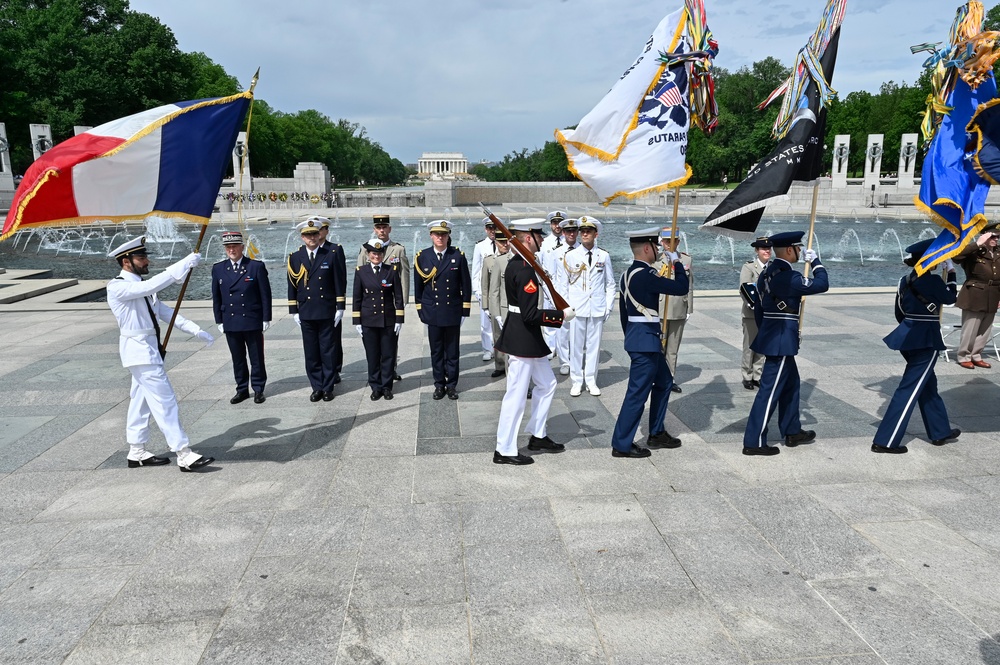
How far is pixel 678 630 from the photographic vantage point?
3510mm

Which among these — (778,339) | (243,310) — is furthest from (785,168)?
(243,310)

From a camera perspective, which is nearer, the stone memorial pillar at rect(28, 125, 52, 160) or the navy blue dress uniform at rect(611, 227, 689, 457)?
the navy blue dress uniform at rect(611, 227, 689, 457)

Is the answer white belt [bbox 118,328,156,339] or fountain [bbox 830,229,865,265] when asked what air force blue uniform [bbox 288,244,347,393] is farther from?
fountain [bbox 830,229,865,265]

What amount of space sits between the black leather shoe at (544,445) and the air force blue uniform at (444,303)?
1.98m

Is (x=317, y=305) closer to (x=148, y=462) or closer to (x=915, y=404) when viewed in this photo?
(x=148, y=462)

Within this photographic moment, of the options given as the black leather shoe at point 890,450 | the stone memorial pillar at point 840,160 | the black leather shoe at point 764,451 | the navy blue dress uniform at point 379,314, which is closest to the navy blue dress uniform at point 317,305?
the navy blue dress uniform at point 379,314

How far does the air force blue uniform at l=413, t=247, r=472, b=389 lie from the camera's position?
24.9ft

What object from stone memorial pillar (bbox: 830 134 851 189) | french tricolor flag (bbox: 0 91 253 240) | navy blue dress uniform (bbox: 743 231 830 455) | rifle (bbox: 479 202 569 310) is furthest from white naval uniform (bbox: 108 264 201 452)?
stone memorial pillar (bbox: 830 134 851 189)

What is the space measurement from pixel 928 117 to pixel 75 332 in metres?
12.0

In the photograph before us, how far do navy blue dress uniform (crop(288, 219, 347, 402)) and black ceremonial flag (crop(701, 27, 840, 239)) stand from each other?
Result: 4.15 m

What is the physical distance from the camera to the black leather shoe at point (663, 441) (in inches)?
237

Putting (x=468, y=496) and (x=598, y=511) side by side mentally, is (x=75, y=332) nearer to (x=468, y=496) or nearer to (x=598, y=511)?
(x=468, y=496)

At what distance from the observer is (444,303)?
7.58m

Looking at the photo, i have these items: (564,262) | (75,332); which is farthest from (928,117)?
(75,332)
